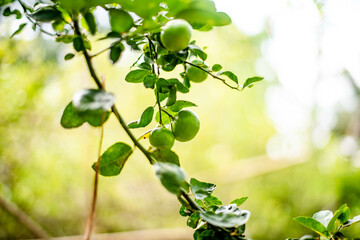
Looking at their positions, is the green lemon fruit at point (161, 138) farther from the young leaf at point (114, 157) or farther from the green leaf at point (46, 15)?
the green leaf at point (46, 15)

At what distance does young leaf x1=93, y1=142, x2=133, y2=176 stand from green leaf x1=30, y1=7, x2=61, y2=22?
0.53ft

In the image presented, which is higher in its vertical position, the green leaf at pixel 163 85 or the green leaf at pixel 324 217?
the green leaf at pixel 163 85

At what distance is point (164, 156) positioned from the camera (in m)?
0.32

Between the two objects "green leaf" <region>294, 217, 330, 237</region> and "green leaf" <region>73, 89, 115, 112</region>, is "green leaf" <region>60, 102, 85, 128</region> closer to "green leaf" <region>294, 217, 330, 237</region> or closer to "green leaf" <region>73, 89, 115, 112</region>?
"green leaf" <region>73, 89, 115, 112</region>

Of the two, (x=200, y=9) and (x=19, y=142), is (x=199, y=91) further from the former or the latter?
(x=200, y=9)

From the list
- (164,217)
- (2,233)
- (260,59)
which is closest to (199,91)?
(260,59)

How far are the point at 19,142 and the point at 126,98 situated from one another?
2.48 meters

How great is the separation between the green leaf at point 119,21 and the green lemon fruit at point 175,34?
1.9 inches

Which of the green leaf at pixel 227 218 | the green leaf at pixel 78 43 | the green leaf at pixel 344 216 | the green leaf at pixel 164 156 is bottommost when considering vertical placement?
the green leaf at pixel 344 216

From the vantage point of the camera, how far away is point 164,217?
175 inches

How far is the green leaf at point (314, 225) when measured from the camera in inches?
14.1

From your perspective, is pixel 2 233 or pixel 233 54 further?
pixel 233 54

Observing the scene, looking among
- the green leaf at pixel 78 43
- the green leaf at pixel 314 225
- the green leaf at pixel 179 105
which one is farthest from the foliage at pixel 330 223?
the green leaf at pixel 78 43

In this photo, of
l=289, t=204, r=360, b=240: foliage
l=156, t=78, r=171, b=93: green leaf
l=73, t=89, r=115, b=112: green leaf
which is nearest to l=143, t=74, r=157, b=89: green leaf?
l=156, t=78, r=171, b=93: green leaf
